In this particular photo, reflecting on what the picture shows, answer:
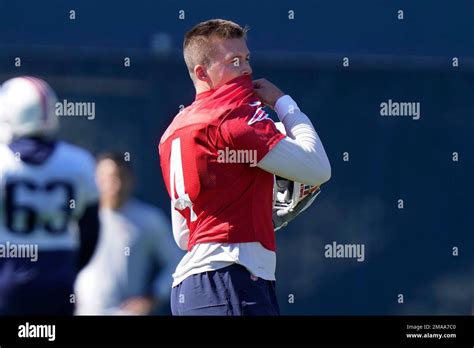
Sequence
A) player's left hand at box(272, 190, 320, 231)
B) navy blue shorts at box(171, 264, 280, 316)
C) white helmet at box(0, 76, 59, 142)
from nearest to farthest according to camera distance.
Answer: navy blue shorts at box(171, 264, 280, 316), player's left hand at box(272, 190, 320, 231), white helmet at box(0, 76, 59, 142)

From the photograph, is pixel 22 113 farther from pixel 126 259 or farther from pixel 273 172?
pixel 273 172

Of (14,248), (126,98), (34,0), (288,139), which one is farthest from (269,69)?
(288,139)

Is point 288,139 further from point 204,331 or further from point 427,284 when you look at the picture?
point 427,284

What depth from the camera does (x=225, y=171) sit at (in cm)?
267

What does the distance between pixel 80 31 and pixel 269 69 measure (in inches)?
34.8

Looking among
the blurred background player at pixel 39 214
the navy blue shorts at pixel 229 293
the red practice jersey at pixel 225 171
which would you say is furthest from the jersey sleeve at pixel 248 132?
the blurred background player at pixel 39 214

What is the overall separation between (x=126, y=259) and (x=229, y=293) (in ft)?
4.92

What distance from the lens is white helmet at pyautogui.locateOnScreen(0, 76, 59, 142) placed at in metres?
3.65

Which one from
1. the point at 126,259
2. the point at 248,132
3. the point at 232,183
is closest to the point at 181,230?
the point at 232,183

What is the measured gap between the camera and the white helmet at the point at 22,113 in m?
3.65

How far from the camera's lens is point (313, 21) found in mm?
4547

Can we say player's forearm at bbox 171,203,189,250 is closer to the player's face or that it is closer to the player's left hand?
the player's left hand

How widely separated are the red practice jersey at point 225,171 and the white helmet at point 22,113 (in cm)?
108

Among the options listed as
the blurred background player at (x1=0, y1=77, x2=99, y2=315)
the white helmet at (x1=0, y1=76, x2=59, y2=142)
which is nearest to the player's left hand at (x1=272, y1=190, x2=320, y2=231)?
the blurred background player at (x1=0, y1=77, x2=99, y2=315)
